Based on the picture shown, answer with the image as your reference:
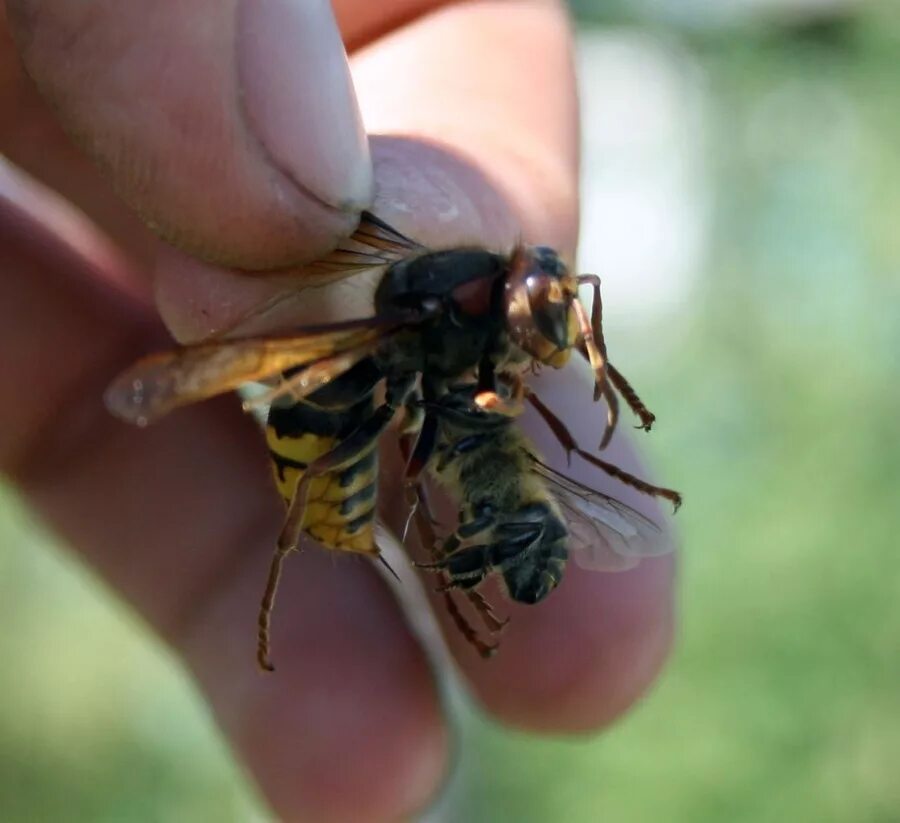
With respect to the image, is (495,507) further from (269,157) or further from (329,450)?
(269,157)

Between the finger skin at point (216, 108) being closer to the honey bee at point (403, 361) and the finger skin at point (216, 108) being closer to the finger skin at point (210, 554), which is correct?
the honey bee at point (403, 361)

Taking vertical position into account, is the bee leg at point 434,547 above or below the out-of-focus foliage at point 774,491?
above

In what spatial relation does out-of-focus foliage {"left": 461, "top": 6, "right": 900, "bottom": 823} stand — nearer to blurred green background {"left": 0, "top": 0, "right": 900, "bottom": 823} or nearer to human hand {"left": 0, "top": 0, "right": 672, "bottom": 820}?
blurred green background {"left": 0, "top": 0, "right": 900, "bottom": 823}

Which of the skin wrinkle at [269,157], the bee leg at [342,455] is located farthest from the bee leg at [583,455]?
the skin wrinkle at [269,157]

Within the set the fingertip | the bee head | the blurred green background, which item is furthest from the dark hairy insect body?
the blurred green background

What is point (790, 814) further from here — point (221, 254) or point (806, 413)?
point (221, 254)
